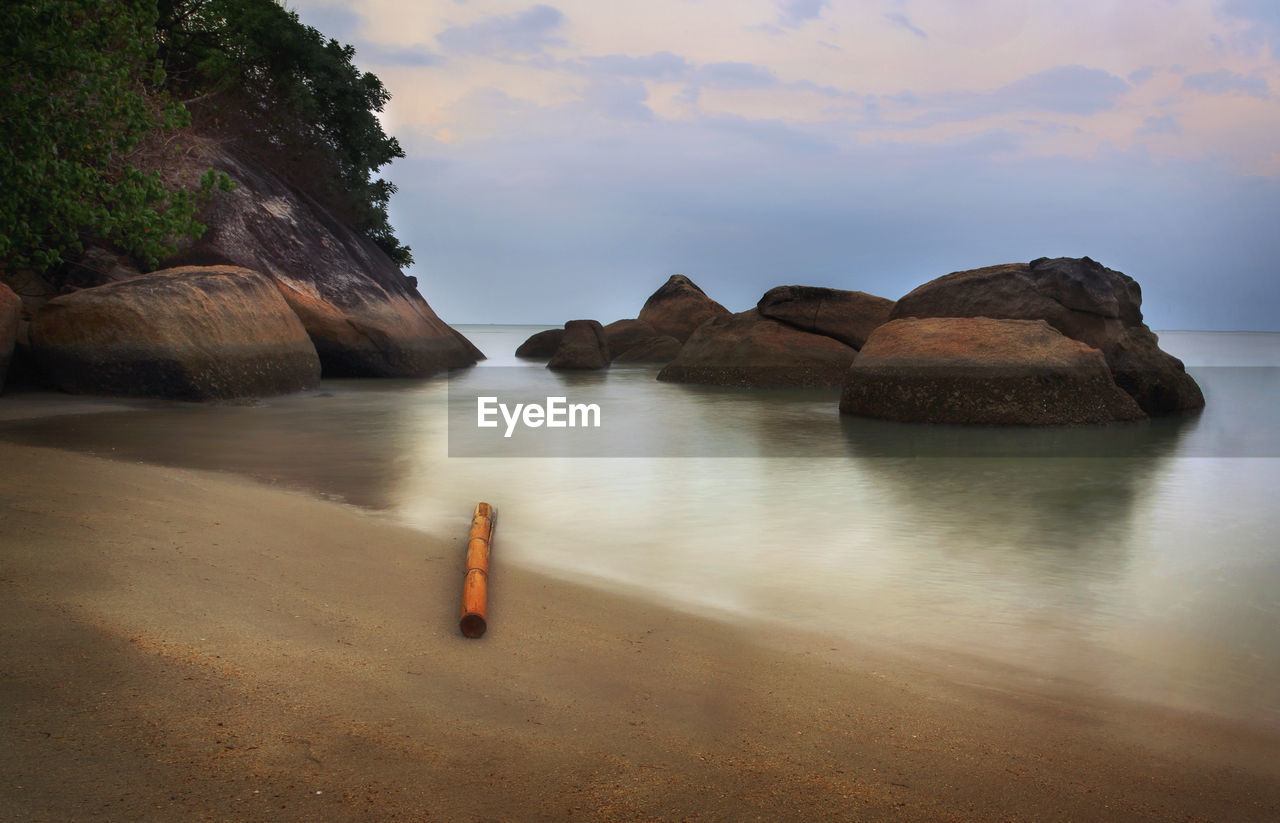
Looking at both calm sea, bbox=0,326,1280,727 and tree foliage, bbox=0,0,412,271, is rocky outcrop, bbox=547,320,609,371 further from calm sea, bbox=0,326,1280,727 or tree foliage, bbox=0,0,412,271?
calm sea, bbox=0,326,1280,727

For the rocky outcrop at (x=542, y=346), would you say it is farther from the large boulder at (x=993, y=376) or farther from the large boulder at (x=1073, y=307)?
the large boulder at (x=993, y=376)

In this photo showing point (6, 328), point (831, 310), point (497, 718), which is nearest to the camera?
point (497, 718)

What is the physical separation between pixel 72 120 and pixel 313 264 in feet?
30.6

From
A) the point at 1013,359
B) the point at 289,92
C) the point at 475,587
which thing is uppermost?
the point at 289,92

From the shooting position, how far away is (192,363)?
444 inches

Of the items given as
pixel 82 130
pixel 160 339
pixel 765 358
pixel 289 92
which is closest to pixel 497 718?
pixel 82 130

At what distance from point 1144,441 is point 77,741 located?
440 inches

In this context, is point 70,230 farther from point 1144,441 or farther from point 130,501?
point 1144,441

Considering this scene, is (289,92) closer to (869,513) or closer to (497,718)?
(869,513)

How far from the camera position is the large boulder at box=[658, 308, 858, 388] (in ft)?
61.5

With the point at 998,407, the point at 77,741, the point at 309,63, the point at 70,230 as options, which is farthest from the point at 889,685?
the point at 309,63

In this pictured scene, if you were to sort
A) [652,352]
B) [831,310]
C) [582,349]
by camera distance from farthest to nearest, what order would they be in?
1. [652,352]
2. [582,349]
3. [831,310]

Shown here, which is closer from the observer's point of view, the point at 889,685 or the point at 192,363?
the point at 889,685

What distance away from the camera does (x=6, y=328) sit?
32.8 feet
